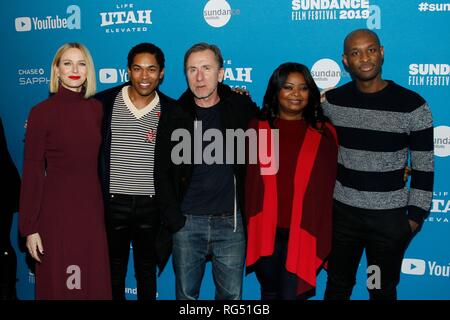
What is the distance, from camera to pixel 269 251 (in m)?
2.13

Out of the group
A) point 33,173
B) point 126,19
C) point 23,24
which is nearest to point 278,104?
point 33,173

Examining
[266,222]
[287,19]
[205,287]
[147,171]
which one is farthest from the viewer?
[205,287]

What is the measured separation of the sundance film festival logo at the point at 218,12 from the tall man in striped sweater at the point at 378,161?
90cm

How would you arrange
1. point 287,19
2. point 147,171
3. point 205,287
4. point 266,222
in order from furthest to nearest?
point 205,287 → point 287,19 → point 147,171 → point 266,222

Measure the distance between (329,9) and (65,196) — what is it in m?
1.90

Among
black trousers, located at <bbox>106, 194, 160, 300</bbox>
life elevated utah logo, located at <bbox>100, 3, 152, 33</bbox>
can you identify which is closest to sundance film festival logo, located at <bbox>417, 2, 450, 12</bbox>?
life elevated utah logo, located at <bbox>100, 3, 152, 33</bbox>

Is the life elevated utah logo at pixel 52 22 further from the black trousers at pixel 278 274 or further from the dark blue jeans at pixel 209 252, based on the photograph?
the black trousers at pixel 278 274

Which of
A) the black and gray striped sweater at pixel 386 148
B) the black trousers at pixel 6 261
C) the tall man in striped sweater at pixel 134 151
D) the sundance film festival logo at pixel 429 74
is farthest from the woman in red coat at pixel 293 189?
the black trousers at pixel 6 261

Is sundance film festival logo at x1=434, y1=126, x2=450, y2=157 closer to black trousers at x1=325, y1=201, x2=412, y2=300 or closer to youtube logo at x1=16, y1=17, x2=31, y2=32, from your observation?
black trousers at x1=325, y1=201, x2=412, y2=300

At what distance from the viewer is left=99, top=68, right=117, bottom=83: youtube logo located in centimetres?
304

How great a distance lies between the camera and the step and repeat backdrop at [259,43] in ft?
8.41

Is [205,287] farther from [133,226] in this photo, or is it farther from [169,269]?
[133,226]
